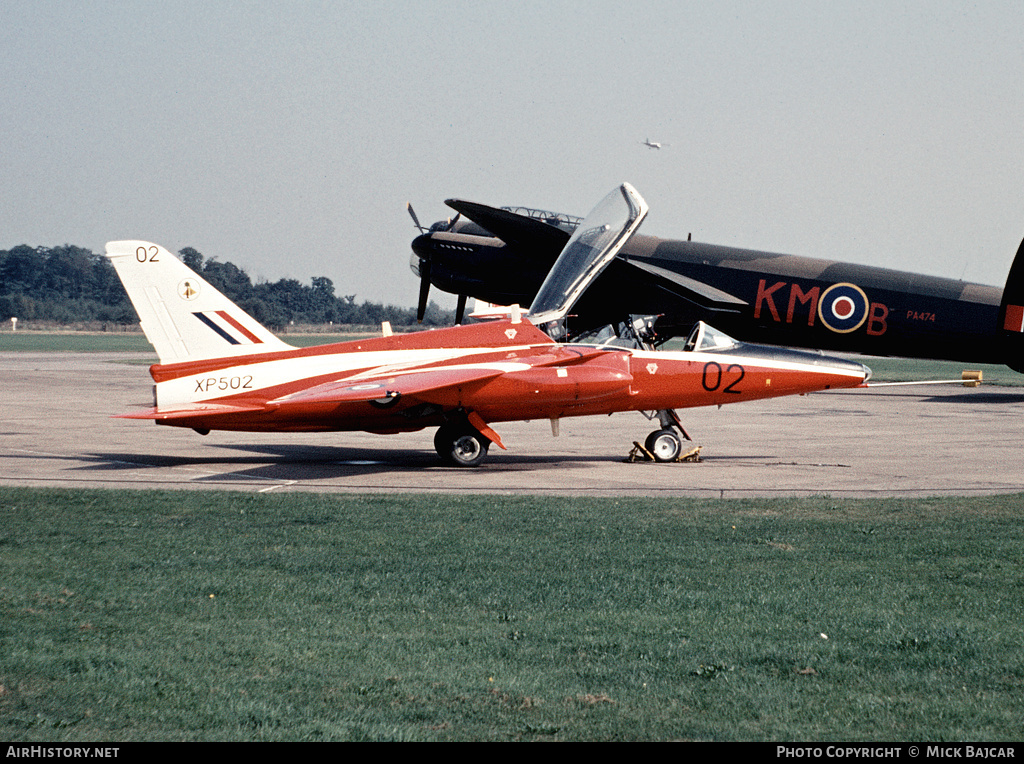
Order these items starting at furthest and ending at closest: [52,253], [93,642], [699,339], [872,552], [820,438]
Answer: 1. [52,253]
2. [820,438]
3. [699,339]
4. [872,552]
5. [93,642]

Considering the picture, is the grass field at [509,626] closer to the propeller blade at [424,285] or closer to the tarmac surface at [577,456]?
the tarmac surface at [577,456]

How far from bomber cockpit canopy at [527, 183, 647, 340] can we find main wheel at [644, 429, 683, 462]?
7.61ft

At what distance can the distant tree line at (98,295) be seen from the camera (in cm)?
13638

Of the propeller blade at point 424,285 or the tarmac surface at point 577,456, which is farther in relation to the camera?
the propeller blade at point 424,285

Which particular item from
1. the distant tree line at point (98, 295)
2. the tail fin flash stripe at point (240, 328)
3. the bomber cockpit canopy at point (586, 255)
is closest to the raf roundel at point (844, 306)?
the bomber cockpit canopy at point (586, 255)

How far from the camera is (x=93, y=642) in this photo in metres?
6.56

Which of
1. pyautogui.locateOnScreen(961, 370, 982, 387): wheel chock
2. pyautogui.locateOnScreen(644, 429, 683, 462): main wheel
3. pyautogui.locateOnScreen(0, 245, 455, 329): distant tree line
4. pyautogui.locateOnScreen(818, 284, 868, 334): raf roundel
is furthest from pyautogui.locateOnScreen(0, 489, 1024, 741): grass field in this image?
pyautogui.locateOnScreen(0, 245, 455, 329): distant tree line

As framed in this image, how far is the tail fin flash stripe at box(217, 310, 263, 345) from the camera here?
16766 mm

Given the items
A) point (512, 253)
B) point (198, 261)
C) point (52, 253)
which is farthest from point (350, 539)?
point (52, 253)

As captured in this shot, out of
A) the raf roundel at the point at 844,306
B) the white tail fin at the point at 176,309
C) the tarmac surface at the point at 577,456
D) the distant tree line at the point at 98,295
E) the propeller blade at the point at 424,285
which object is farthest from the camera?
the distant tree line at the point at 98,295

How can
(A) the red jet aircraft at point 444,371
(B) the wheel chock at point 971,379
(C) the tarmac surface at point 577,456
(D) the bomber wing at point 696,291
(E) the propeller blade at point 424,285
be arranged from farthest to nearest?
(B) the wheel chock at point 971,379 → (E) the propeller blade at point 424,285 → (D) the bomber wing at point 696,291 → (A) the red jet aircraft at point 444,371 → (C) the tarmac surface at point 577,456

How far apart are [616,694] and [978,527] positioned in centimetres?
638

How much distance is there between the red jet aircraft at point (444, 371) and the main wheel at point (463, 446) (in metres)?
0.02
